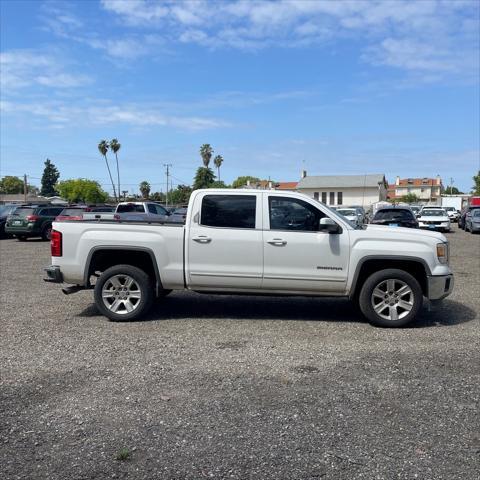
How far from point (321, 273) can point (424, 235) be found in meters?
1.55

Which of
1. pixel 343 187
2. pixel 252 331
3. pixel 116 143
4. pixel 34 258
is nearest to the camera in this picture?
pixel 252 331

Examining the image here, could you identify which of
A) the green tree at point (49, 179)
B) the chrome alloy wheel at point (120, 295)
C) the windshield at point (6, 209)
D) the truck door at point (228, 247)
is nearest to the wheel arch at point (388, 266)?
the truck door at point (228, 247)

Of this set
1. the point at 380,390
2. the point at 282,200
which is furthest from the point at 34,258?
the point at 380,390

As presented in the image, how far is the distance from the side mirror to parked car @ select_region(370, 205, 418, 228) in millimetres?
15445

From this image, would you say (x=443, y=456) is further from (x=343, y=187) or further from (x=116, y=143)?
(x=116, y=143)

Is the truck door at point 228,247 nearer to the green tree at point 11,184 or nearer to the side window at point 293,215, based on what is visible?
the side window at point 293,215

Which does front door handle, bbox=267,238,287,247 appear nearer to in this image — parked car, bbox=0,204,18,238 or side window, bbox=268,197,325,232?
side window, bbox=268,197,325,232

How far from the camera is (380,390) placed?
5.09 m

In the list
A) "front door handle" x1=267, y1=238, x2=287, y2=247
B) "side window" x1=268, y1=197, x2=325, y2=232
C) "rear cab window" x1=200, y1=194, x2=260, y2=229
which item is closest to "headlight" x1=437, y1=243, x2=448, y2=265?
"side window" x1=268, y1=197, x2=325, y2=232

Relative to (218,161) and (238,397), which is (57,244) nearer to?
(238,397)

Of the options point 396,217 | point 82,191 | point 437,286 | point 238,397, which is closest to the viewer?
point 238,397

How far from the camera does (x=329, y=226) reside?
24.8ft

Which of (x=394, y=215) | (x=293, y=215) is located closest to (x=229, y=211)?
(x=293, y=215)

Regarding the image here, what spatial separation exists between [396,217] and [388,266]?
1663cm
